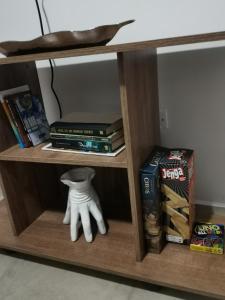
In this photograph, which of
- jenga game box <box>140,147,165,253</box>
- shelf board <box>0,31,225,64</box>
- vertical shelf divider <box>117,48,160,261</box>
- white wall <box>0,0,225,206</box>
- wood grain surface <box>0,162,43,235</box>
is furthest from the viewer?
wood grain surface <box>0,162,43,235</box>

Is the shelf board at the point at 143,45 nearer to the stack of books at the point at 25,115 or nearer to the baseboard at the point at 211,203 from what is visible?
the stack of books at the point at 25,115

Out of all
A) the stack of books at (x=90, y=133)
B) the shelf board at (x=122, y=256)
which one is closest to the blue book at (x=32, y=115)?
the stack of books at (x=90, y=133)

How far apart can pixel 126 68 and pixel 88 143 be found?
0.29 metres

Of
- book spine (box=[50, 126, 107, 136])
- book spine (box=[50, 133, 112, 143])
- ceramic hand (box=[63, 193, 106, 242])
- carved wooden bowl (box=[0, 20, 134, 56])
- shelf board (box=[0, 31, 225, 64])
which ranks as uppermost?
carved wooden bowl (box=[0, 20, 134, 56])

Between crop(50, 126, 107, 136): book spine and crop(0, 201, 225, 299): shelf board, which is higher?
crop(50, 126, 107, 136): book spine

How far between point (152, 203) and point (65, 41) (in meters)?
0.55

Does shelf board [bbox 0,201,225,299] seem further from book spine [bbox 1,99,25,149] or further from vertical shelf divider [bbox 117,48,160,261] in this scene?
book spine [bbox 1,99,25,149]

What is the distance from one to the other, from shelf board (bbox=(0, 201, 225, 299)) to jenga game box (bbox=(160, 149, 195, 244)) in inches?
2.5

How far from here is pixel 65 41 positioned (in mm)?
811

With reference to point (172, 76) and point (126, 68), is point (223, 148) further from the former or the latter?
point (126, 68)

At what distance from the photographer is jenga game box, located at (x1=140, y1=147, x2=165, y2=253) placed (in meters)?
0.89

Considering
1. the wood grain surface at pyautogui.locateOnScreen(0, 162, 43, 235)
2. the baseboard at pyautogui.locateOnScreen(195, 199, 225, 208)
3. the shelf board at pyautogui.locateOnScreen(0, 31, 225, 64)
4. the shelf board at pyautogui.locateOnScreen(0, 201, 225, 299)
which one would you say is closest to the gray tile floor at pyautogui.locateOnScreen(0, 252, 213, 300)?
the shelf board at pyautogui.locateOnScreen(0, 201, 225, 299)

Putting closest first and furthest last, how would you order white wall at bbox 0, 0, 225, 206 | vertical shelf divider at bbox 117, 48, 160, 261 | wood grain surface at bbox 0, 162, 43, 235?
vertical shelf divider at bbox 117, 48, 160, 261
white wall at bbox 0, 0, 225, 206
wood grain surface at bbox 0, 162, 43, 235

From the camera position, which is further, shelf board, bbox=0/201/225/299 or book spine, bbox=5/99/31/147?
book spine, bbox=5/99/31/147
